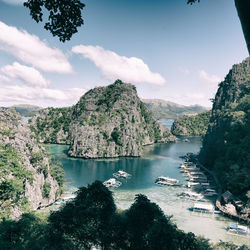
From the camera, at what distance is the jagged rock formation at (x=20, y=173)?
82.4 ft

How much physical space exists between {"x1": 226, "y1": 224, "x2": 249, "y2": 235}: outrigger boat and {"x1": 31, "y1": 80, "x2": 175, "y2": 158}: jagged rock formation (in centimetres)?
5913

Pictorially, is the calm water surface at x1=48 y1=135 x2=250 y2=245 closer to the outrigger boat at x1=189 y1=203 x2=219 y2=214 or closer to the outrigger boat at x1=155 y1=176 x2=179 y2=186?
the outrigger boat at x1=189 y1=203 x2=219 y2=214

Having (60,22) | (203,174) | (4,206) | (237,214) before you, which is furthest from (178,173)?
(60,22)

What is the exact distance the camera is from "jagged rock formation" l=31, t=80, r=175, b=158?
88575 millimetres

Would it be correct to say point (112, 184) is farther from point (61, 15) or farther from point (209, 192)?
point (61, 15)

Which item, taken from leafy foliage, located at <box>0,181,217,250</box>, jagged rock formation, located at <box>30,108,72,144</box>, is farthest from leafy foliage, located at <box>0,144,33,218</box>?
jagged rock formation, located at <box>30,108,72,144</box>

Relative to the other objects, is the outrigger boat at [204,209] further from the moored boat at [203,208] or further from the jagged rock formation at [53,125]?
the jagged rock formation at [53,125]

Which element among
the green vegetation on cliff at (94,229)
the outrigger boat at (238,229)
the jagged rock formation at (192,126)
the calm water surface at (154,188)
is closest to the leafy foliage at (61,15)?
the green vegetation on cliff at (94,229)

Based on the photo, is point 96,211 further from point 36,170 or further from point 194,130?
point 194,130

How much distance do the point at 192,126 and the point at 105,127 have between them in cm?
10740

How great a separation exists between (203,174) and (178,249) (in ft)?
173

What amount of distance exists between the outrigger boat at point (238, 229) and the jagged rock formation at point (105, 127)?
194ft

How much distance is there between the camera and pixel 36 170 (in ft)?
123

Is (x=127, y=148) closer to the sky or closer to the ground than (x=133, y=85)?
closer to the ground
